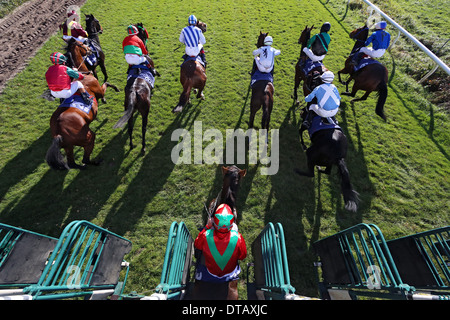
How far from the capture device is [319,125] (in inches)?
189

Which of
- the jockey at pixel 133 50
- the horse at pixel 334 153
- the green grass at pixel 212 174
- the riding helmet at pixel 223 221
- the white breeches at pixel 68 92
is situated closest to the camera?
the riding helmet at pixel 223 221

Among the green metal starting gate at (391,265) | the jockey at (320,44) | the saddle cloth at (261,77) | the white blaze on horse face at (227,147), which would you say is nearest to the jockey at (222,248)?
the green metal starting gate at (391,265)

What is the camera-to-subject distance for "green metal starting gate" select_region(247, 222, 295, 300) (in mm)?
2551

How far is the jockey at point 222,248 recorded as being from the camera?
272 cm

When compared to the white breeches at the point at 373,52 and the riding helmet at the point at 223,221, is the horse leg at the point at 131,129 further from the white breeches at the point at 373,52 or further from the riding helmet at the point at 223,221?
the white breeches at the point at 373,52

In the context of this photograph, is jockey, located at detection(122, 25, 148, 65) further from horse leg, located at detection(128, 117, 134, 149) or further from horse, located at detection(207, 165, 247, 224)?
horse, located at detection(207, 165, 247, 224)

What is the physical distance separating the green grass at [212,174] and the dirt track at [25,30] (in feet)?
1.88

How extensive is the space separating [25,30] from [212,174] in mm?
10949

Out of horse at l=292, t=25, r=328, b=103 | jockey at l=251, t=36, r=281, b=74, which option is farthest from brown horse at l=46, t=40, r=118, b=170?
horse at l=292, t=25, r=328, b=103

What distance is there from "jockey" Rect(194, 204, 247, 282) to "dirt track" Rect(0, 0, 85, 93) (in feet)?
29.1

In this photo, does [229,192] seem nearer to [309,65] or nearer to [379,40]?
[309,65]

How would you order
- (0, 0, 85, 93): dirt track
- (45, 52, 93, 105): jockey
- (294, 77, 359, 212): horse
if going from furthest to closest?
(0, 0, 85, 93): dirt track → (45, 52, 93, 105): jockey → (294, 77, 359, 212): horse

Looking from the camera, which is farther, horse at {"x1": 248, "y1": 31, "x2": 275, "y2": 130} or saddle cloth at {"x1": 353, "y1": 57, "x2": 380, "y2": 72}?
saddle cloth at {"x1": 353, "y1": 57, "x2": 380, "y2": 72}
